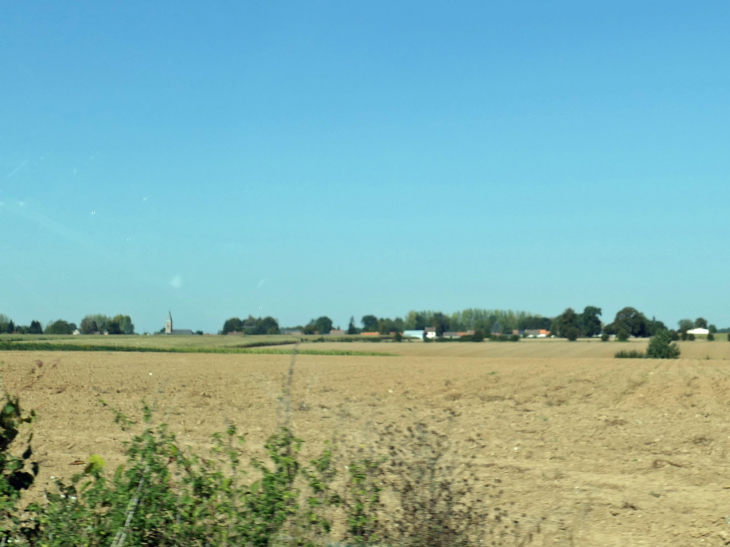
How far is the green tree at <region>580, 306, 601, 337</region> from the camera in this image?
64188 mm

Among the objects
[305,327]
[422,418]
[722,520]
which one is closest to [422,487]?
[305,327]

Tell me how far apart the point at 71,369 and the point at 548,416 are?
46.0 ft

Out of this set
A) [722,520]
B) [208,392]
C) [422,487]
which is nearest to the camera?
[422,487]

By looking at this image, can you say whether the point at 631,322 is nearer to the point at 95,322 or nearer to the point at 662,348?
the point at 662,348

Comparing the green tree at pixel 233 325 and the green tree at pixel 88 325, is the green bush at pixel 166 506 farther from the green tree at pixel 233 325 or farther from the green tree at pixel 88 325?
the green tree at pixel 88 325

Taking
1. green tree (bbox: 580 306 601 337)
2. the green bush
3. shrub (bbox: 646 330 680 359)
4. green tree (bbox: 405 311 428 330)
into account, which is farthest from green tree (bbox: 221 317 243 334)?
green tree (bbox: 580 306 601 337)

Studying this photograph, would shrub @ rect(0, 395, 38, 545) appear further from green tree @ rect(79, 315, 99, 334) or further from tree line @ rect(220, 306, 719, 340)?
tree line @ rect(220, 306, 719, 340)

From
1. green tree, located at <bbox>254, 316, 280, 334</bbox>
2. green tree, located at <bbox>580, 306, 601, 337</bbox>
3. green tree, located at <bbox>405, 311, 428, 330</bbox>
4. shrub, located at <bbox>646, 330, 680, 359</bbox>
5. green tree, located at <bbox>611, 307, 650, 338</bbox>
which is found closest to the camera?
green tree, located at <bbox>254, 316, 280, 334</bbox>

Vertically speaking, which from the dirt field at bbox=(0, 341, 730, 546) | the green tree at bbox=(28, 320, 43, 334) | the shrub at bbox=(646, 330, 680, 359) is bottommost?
the dirt field at bbox=(0, 341, 730, 546)

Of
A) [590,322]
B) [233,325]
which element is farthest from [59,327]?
[590,322]

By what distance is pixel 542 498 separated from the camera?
730cm

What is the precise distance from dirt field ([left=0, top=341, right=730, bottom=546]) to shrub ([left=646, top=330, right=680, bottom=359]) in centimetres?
1852

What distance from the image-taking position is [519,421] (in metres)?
13.3

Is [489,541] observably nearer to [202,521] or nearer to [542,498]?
[202,521]
